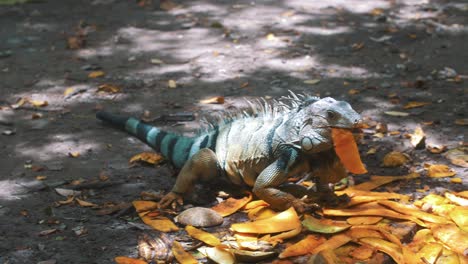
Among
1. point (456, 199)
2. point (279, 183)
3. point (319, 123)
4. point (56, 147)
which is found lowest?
point (56, 147)

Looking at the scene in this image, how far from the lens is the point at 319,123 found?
3824 millimetres

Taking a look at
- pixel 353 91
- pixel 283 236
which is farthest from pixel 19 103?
pixel 283 236

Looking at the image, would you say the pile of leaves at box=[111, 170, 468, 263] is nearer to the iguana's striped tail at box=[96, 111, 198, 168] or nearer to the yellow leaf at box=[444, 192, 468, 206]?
the yellow leaf at box=[444, 192, 468, 206]

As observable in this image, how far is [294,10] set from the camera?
356 inches

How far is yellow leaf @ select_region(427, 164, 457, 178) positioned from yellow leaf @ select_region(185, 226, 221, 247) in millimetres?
1657

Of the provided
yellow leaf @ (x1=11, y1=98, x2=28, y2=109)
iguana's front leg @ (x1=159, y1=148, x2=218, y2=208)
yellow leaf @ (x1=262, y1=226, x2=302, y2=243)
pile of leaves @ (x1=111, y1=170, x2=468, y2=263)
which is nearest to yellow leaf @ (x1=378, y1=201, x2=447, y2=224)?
pile of leaves @ (x1=111, y1=170, x2=468, y2=263)

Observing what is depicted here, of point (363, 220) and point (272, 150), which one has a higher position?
point (272, 150)

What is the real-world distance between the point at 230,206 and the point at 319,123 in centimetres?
81

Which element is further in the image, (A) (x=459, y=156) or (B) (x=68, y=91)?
(B) (x=68, y=91)

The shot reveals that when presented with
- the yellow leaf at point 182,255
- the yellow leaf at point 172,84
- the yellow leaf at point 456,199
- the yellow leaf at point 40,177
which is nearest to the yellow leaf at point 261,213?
the yellow leaf at point 182,255

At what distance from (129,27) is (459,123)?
4907mm

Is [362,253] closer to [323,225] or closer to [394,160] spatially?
[323,225]

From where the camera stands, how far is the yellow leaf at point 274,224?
372cm

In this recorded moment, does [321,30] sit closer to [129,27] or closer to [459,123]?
[129,27]
